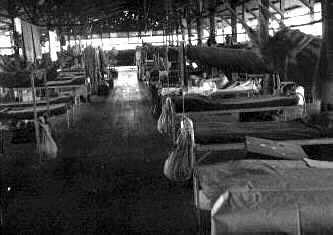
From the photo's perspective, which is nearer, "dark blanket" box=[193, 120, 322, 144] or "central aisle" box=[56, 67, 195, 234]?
"central aisle" box=[56, 67, 195, 234]

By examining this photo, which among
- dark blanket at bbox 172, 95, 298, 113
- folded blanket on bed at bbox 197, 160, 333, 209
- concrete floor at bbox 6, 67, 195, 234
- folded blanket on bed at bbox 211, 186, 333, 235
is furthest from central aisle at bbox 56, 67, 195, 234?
folded blanket on bed at bbox 211, 186, 333, 235

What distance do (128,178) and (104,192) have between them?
0.56 meters

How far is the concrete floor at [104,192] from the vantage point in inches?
166

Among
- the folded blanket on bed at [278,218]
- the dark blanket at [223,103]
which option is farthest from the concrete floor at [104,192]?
the folded blanket on bed at [278,218]

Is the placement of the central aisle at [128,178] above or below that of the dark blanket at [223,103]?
below

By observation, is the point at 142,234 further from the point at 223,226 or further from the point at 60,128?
the point at 60,128

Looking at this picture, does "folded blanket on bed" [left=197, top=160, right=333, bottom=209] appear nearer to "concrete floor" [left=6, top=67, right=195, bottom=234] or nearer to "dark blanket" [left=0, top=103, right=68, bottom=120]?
"concrete floor" [left=6, top=67, right=195, bottom=234]

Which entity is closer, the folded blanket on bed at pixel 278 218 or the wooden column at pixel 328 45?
the folded blanket on bed at pixel 278 218

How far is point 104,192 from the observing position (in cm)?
516

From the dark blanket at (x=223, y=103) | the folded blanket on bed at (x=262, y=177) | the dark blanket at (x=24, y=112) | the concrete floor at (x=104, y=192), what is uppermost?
the folded blanket on bed at (x=262, y=177)

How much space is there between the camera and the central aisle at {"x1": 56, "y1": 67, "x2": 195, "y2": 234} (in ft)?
13.9

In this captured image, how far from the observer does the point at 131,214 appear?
176 inches

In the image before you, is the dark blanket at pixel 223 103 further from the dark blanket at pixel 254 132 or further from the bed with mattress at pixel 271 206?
the bed with mattress at pixel 271 206

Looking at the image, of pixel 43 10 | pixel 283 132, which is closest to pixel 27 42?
pixel 283 132
